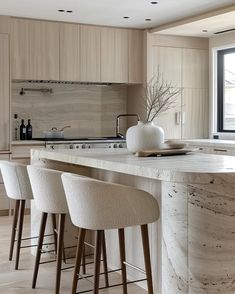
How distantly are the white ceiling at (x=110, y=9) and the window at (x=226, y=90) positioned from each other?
124cm

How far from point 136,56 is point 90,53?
71cm

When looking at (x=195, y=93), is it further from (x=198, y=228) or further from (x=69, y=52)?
(x=198, y=228)

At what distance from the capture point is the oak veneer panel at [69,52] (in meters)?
6.71

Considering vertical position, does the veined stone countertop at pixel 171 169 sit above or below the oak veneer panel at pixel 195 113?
below

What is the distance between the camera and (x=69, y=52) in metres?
6.75

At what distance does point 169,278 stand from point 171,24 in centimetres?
470

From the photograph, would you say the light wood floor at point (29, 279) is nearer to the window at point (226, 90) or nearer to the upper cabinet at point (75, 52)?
the upper cabinet at point (75, 52)

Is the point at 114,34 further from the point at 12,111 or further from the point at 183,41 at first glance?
the point at 12,111

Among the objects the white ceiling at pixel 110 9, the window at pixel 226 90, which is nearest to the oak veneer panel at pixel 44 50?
the white ceiling at pixel 110 9

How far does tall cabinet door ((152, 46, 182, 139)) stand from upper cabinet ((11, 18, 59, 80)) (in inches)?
56.9

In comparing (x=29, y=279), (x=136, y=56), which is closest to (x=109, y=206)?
(x=29, y=279)

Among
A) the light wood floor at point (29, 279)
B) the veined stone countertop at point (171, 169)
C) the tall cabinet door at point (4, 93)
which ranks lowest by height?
the light wood floor at point (29, 279)

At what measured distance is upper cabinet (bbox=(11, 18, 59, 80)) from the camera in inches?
254

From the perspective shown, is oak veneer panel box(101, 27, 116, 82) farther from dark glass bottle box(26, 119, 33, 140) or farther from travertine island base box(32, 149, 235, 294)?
travertine island base box(32, 149, 235, 294)
